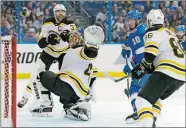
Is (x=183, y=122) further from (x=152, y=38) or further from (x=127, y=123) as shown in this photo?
(x=152, y=38)

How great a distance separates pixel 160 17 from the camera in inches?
137

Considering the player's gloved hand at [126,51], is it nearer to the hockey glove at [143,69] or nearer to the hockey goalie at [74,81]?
the hockey goalie at [74,81]

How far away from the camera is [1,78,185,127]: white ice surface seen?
4.10 m

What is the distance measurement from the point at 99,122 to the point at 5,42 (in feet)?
3.40

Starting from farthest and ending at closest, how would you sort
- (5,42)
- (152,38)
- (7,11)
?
(7,11) → (5,42) → (152,38)

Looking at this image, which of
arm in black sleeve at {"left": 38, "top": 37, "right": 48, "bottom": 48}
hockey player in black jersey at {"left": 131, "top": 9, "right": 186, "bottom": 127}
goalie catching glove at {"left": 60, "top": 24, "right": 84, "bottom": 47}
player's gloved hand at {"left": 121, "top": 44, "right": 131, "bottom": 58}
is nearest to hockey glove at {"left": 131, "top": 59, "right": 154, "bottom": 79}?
hockey player in black jersey at {"left": 131, "top": 9, "right": 186, "bottom": 127}

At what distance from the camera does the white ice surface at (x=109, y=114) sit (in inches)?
161

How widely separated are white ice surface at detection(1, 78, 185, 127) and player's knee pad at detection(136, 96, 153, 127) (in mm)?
648

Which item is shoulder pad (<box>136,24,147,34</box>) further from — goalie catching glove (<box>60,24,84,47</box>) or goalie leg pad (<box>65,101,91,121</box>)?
goalie leg pad (<box>65,101,91,121</box>)

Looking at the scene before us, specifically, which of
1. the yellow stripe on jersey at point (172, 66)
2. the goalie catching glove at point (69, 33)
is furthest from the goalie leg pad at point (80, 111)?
the yellow stripe on jersey at point (172, 66)

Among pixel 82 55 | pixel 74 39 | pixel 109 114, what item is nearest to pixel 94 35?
pixel 82 55

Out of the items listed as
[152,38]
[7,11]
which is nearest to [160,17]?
[152,38]

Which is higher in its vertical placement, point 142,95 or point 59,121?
point 142,95

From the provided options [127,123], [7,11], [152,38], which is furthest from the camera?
[7,11]
